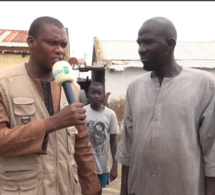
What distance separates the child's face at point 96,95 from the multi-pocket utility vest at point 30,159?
7.31 feet

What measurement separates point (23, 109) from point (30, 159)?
32 cm

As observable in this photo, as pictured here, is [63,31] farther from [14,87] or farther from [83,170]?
[83,170]

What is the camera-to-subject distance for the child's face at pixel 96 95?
433 cm

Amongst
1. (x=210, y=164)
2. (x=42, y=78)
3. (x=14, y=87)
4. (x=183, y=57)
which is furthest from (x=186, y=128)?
(x=183, y=57)

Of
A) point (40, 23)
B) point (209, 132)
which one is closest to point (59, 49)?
point (40, 23)

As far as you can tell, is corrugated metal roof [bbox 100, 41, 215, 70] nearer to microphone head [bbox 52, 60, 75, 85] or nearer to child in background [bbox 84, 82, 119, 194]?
child in background [bbox 84, 82, 119, 194]

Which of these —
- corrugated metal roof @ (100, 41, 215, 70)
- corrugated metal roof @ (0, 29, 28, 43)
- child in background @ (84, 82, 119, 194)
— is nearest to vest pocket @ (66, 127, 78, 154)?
child in background @ (84, 82, 119, 194)

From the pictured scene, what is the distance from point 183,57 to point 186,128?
9566mm

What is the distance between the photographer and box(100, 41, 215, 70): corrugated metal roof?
10172 mm

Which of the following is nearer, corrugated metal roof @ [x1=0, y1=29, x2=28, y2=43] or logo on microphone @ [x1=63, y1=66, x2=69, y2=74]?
logo on microphone @ [x1=63, y1=66, x2=69, y2=74]

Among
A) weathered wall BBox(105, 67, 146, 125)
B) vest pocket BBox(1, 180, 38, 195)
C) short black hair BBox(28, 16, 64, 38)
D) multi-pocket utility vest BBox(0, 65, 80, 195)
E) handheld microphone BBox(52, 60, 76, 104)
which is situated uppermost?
short black hair BBox(28, 16, 64, 38)

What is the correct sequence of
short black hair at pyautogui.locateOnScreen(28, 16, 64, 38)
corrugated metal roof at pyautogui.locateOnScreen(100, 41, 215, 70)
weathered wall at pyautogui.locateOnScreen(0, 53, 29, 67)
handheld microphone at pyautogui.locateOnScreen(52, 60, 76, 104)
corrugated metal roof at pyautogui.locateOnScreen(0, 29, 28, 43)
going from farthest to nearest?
1. corrugated metal roof at pyautogui.locateOnScreen(100, 41, 215, 70)
2. corrugated metal roof at pyautogui.locateOnScreen(0, 29, 28, 43)
3. weathered wall at pyautogui.locateOnScreen(0, 53, 29, 67)
4. short black hair at pyautogui.locateOnScreen(28, 16, 64, 38)
5. handheld microphone at pyautogui.locateOnScreen(52, 60, 76, 104)

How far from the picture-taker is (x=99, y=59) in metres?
10.0

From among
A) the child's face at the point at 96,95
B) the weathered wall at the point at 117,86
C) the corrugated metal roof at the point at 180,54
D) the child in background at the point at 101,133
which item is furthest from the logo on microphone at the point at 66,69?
the weathered wall at the point at 117,86
